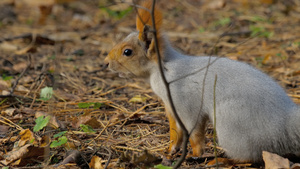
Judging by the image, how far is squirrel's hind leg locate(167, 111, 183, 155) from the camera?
2.74 m

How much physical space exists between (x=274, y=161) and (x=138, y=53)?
47.2 inches

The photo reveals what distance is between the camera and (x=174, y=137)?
9.20 ft

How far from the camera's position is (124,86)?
4.05 m

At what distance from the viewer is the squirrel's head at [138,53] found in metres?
2.66

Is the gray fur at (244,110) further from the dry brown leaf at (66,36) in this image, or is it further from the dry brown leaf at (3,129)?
the dry brown leaf at (66,36)

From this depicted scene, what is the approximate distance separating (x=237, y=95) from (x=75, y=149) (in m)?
1.19

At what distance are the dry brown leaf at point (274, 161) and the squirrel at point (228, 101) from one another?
0.26 ft

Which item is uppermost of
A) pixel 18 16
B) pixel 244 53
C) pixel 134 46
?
pixel 18 16

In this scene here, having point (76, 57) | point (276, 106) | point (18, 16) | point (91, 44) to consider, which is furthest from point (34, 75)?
point (18, 16)

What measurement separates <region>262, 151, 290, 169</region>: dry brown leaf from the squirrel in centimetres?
8

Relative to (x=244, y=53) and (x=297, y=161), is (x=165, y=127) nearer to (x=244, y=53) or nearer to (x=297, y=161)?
(x=297, y=161)

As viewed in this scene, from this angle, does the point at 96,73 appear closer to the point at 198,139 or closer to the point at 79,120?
the point at 79,120

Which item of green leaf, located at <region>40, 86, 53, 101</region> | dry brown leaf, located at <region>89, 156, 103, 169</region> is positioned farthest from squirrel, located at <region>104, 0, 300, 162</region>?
green leaf, located at <region>40, 86, 53, 101</region>

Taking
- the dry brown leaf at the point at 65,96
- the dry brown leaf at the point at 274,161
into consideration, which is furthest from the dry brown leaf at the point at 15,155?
the dry brown leaf at the point at 274,161
